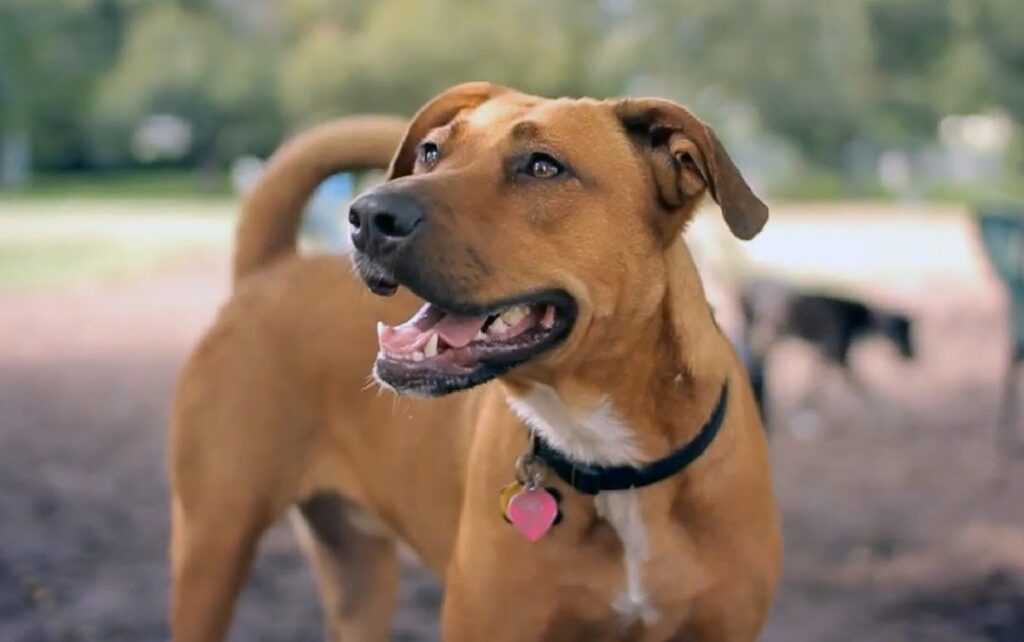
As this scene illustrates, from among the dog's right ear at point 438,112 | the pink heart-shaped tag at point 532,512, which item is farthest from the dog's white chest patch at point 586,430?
the dog's right ear at point 438,112

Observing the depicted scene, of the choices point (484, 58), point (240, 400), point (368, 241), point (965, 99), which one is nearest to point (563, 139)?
point (368, 241)

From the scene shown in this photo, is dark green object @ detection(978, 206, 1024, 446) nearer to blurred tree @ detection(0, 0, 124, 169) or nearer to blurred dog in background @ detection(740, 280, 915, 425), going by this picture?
blurred dog in background @ detection(740, 280, 915, 425)

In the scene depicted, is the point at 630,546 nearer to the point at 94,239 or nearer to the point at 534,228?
the point at 534,228

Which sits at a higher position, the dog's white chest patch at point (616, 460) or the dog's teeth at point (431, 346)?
the dog's teeth at point (431, 346)

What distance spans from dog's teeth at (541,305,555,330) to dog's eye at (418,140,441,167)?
0.44 m

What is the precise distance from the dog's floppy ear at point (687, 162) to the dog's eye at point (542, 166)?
0.26m

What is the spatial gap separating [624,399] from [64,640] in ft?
8.57

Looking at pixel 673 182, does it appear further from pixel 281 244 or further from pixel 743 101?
pixel 743 101

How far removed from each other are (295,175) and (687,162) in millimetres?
1445

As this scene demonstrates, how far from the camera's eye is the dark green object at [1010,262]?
24.2ft

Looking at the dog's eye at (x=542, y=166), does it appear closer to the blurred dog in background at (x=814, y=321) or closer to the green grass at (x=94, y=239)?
the blurred dog in background at (x=814, y=321)

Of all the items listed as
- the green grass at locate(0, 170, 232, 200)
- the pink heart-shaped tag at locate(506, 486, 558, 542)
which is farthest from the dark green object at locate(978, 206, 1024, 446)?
the green grass at locate(0, 170, 232, 200)

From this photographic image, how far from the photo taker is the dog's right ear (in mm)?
3408

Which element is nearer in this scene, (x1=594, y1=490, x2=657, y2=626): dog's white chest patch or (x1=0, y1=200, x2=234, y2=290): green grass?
(x1=594, y1=490, x2=657, y2=626): dog's white chest patch
